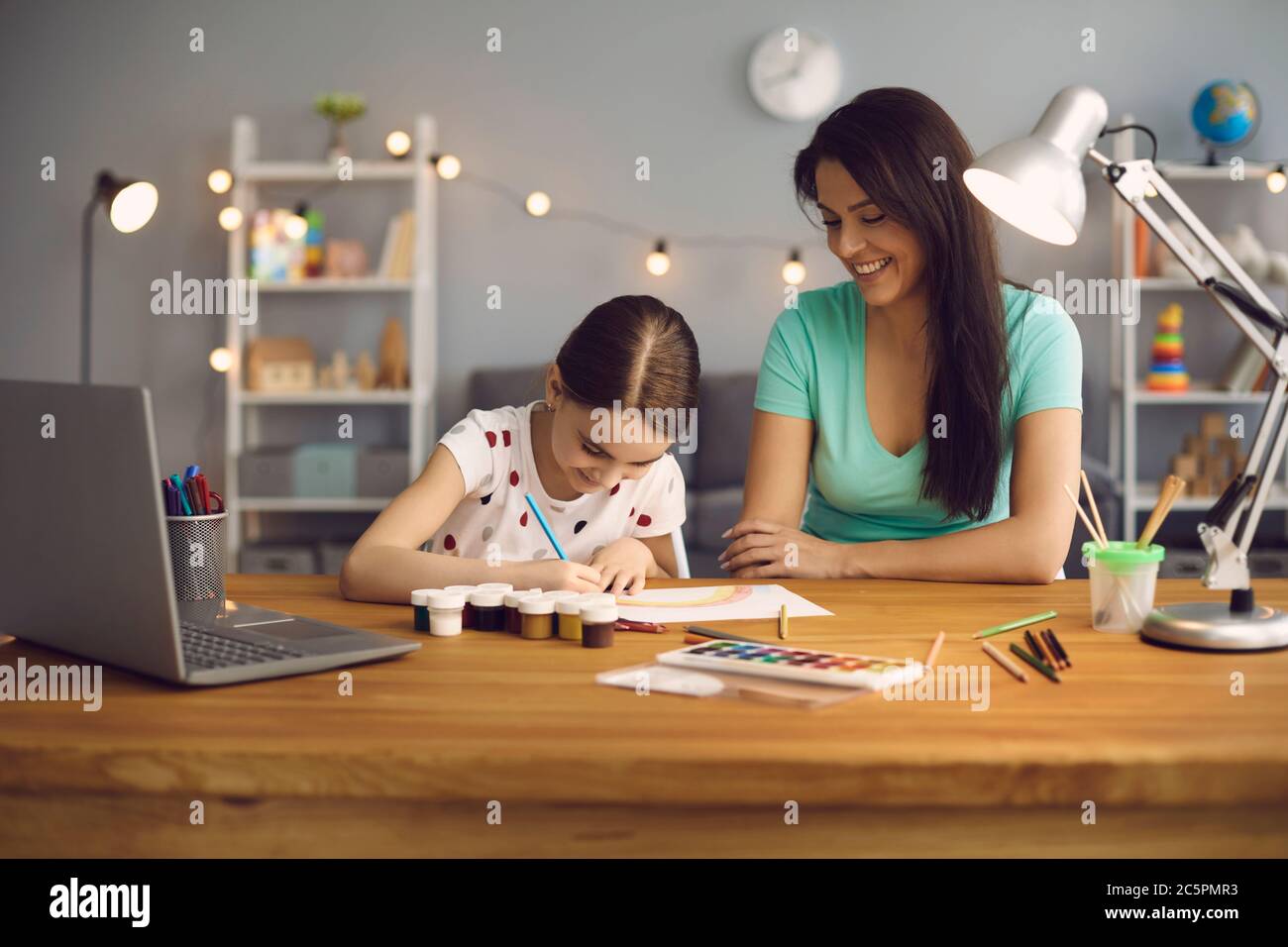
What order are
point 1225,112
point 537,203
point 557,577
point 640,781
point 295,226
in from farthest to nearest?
point 537,203, point 295,226, point 1225,112, point 557,577, point 640,781

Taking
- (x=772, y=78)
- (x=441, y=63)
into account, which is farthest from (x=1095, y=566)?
(x=441, y=63)

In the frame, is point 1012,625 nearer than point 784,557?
Yes

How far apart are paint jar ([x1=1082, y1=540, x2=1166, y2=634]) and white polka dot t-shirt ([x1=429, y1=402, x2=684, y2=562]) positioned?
745mm

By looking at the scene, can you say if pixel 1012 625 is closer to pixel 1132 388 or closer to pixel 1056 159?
pixel 1056 159

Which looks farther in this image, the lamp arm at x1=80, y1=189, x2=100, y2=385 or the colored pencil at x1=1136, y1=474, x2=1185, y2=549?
the lamp arm at x1=80, y1=189, x2=100, y2=385

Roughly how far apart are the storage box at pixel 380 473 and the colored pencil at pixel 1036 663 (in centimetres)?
324

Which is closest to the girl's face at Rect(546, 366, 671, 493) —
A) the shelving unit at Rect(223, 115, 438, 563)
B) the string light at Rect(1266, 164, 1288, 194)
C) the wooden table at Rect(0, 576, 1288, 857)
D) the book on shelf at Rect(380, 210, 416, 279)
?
the wooden table at Rect(0, 576, 1288, 857)

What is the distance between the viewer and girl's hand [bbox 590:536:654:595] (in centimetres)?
136

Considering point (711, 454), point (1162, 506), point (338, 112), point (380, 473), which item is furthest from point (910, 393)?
point (338, 112)

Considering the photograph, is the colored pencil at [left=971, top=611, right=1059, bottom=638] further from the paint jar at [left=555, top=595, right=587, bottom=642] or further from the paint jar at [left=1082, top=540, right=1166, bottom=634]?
the paint jar at [left=555, top=595, right=587, bottom=642]

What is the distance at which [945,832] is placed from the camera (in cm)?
79

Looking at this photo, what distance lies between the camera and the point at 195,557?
1.22 metres

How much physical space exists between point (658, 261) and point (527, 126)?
0.70 meters

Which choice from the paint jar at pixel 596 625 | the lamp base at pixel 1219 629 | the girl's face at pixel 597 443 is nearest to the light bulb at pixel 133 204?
the girl's face at pixel 597 443
